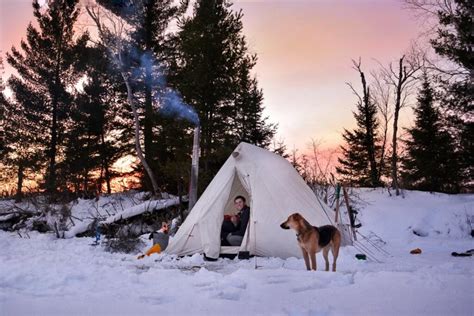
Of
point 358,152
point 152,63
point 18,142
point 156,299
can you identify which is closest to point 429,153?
point 358,152

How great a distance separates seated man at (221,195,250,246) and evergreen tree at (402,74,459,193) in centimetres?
1310

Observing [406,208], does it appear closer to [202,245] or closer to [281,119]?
[281,119]

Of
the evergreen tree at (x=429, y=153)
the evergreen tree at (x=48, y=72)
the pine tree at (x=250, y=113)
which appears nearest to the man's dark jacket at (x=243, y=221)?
the pine tree at (x=250, y=113)

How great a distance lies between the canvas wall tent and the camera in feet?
22.9

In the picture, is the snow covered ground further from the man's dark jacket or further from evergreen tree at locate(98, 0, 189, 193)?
evergreen tree at locate(98, 0, 189, 193)

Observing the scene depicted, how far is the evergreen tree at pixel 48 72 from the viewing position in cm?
1897

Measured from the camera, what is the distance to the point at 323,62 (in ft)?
32.2

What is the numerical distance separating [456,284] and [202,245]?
14.3 feet

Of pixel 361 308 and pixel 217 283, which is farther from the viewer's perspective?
pixel 217 283

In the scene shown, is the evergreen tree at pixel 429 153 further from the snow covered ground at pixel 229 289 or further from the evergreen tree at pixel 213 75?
the snow covered ground at pixel 229 289

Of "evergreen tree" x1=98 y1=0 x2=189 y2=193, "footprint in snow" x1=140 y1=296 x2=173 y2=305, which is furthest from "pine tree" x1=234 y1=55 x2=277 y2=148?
"footprint in snow" x1=140 y1=296 x2=173 y2=305

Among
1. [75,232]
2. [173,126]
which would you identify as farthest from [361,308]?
[173,126]

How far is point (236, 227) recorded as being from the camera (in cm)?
788

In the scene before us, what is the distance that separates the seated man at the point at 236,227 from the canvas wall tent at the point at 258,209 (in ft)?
0.94
